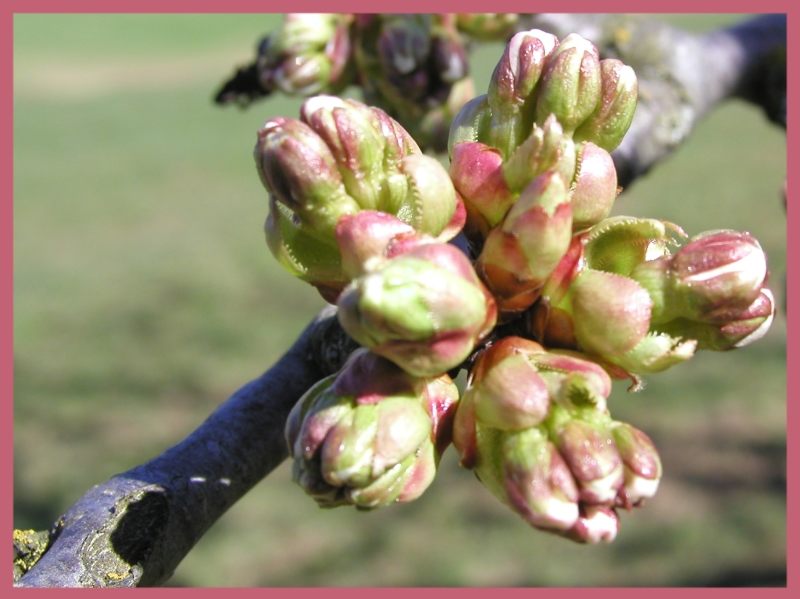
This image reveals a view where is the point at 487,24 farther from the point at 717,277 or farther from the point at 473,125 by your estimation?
the point at 717,277

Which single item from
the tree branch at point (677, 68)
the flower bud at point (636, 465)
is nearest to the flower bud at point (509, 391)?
the flower bud at point (636, 465)

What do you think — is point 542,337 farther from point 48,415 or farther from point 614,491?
point 48,415

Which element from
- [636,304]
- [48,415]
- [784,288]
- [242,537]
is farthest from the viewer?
[48,415]

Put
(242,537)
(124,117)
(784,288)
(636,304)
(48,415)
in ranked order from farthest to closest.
Answer: (124,117) < (48,415) < (242,537) < (784,288) < (636,304)

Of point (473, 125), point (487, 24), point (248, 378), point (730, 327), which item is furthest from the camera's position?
point (248, 378)

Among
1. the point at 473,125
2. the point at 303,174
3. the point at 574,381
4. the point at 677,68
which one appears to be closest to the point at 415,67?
the point at 677,68

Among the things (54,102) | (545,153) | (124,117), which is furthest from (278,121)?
(54,102)
